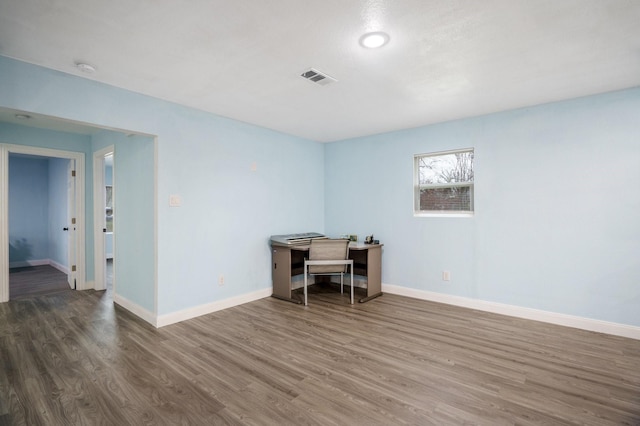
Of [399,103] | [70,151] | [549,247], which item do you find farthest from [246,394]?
[70,151]

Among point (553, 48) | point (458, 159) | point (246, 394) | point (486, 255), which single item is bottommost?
point (246, 394)

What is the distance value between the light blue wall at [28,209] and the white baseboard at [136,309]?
4541 millimetres

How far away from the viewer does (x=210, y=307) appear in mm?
3730

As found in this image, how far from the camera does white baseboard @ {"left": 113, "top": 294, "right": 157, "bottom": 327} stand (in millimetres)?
3367

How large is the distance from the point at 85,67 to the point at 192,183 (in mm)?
1447

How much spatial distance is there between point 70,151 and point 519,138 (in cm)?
628

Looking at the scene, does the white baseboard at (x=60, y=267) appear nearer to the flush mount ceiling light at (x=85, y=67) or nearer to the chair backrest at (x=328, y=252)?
the flush mount ceiling light at (x=85, y=67)

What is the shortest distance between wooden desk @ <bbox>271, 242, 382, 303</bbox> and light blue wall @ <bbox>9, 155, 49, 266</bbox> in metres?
6.22

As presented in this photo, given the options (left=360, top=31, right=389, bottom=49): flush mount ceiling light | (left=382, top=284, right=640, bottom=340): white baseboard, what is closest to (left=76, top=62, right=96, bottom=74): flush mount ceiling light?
(left=360, top=31, right=389, bottom=49): flush mount ceiling light

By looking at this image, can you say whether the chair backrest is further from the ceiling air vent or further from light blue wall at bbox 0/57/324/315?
the ceiling air vent

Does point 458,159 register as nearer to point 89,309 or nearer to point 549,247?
Answer: point 549,247

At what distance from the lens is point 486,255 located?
3.78m

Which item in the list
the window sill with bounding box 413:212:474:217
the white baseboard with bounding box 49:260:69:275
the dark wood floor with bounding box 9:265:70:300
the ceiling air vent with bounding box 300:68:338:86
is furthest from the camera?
the white baseboard with bounding box 49:260:69:275

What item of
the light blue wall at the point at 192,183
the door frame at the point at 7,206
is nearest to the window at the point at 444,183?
the light blue wall at the point at 192,183
